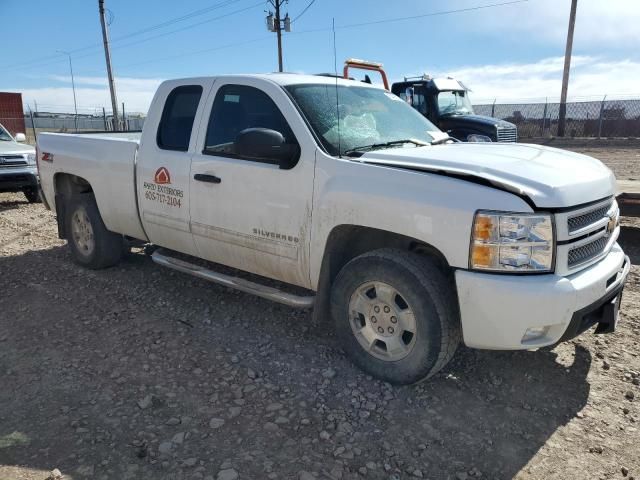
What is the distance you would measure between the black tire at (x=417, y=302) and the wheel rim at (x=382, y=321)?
0.03 metres

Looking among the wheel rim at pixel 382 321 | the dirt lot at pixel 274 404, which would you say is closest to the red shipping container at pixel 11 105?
the dirt lot at pixel 274 404

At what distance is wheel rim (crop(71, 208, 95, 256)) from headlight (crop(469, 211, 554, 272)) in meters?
4.31

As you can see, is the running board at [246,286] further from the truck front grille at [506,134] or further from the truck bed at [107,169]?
the truck front grille at [506,134]

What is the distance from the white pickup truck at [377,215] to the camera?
9.23 ft

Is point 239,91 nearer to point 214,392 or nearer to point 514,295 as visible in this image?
point 214,392

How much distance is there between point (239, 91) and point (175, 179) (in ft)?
3.01

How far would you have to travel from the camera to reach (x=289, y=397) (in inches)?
129

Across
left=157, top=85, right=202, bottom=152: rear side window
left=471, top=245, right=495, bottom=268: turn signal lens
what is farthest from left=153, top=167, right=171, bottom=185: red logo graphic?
left=471, top=245, right=495, bottom=268: turn signal lens

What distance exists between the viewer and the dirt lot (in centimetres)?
269

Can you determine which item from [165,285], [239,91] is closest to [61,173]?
[165,285]

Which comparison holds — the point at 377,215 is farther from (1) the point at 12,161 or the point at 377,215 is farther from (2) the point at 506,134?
(2) the point at 506,134

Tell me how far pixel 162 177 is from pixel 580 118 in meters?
26.7

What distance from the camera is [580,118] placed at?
26312 millimetres

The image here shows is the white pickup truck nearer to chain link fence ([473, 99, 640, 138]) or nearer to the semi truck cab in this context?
the semi truck cab
